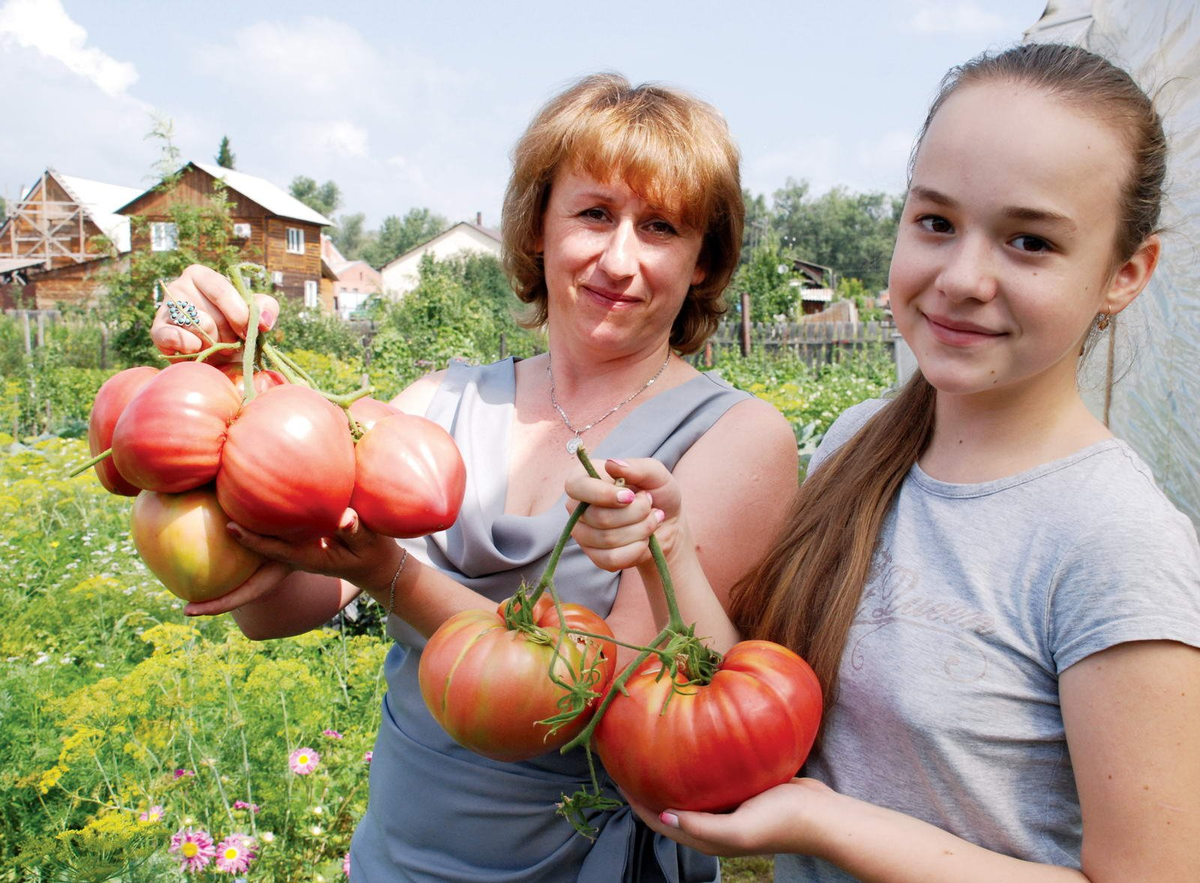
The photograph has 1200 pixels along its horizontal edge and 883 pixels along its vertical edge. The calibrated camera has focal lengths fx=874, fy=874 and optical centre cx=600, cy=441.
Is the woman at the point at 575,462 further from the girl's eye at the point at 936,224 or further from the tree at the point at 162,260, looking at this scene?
the tree at the point at 162,260

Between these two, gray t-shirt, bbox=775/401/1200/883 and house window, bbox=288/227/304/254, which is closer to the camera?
gray t-shirt, bbox=775/401/1200/883

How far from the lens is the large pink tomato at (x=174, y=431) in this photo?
1.02 metres

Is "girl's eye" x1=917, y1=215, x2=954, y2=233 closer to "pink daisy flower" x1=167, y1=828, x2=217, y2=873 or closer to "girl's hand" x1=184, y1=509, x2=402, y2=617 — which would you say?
"girl's hand" x1=184, y1=509, x2=402, y2=617

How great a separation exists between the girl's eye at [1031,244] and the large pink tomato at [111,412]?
1134 mm

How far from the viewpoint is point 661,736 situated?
3.45ft

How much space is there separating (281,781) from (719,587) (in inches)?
68.5

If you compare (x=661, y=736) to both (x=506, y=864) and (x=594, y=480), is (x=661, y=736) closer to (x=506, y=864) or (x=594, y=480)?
(x=594, y=480)

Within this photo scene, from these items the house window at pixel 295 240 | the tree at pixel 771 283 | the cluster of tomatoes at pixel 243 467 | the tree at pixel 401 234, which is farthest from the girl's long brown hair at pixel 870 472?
the tree at pixel 401 234

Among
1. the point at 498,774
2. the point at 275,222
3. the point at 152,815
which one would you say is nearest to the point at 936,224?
the point at 498,774

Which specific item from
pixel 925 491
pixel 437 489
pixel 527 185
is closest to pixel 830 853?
pixel 925 491

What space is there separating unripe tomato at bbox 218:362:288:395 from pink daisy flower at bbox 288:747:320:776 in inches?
61.7

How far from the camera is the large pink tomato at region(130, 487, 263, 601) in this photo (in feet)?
3.54

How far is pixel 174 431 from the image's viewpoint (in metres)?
1.02

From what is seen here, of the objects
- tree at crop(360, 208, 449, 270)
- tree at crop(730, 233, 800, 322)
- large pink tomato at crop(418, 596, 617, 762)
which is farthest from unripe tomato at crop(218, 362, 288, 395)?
tree at crop(360, 208, 449, 270)
